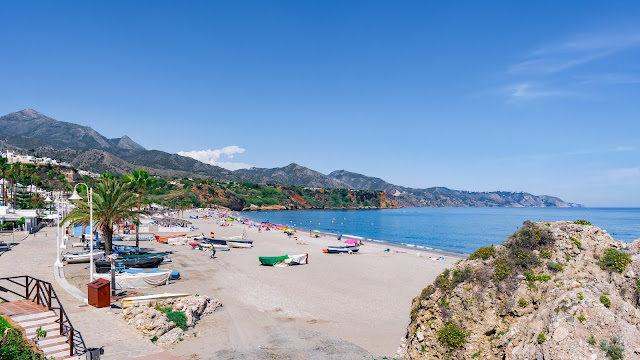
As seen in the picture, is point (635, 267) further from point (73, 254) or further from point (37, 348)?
point (73, 254)

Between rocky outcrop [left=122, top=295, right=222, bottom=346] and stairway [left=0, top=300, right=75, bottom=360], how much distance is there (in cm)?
272

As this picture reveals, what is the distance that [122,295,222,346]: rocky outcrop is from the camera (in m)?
13.9

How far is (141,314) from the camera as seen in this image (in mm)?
14414

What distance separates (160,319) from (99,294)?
131 inches

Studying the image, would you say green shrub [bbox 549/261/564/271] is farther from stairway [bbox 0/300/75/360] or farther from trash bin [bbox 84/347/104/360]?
stairway [bbox 0/300/75/360]

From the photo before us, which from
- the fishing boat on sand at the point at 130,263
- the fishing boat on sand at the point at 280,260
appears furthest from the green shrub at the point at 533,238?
the fishing boat on sand at the point at 130,263

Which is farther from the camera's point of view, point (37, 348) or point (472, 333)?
point (472, 333)

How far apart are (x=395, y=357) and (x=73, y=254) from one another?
2684 cm

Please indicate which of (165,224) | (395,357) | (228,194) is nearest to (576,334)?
(395,357)

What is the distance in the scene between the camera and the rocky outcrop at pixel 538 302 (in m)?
8.48

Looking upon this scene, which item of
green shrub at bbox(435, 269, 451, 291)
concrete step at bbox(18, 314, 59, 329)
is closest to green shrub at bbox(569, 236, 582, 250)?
green shrub at bbox(435, 269, 451, 291)

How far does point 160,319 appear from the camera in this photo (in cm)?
1453

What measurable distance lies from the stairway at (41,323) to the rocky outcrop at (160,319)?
8.94 feet

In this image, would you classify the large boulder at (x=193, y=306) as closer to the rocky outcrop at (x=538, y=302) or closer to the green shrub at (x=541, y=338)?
the rocky outcrop at (x=538, y=302)
